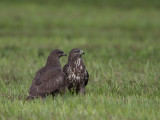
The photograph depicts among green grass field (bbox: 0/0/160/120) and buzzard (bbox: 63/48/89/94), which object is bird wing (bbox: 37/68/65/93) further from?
buzzard (bbox: 63/48/89/94)

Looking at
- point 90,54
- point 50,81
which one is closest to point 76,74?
point 50,81

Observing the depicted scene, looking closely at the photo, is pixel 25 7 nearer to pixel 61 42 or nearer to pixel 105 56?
pixel 61 42

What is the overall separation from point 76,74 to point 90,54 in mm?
6372

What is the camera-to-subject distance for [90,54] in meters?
15.2

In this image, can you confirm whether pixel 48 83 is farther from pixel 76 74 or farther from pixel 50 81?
pixel 76 74

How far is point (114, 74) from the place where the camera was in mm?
11133

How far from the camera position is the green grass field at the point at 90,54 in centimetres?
720

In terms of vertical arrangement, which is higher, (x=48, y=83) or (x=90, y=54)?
(x=90, y=54)

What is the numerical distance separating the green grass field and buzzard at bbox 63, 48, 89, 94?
0.23m

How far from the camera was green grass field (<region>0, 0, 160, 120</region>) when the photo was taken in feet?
23.6

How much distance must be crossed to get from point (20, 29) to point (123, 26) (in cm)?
708

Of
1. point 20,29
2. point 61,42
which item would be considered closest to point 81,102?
point 61,42

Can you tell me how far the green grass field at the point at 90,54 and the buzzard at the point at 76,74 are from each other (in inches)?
9.0

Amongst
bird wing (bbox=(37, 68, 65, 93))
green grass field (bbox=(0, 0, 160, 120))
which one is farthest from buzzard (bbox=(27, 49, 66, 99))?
green grass field (bbox=(0, 0, 160, 120))
